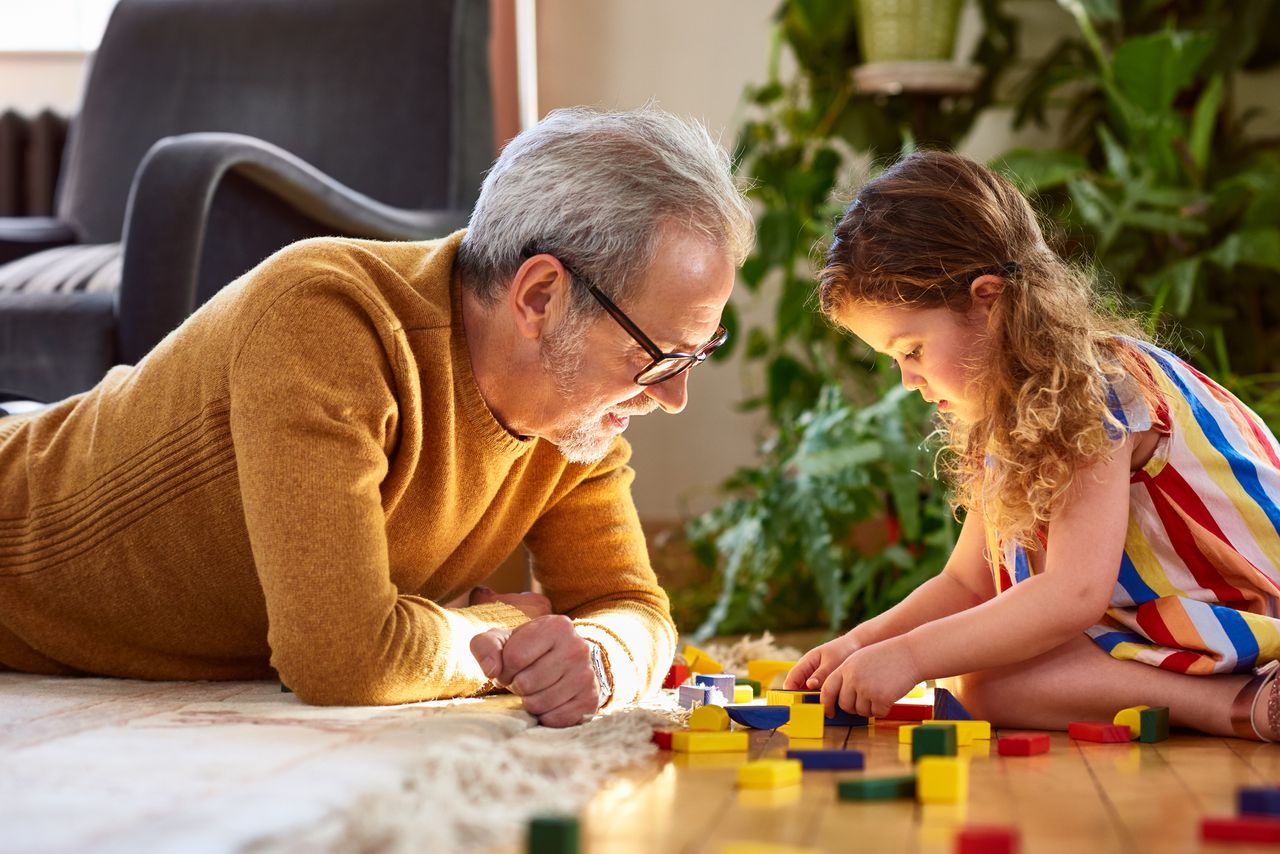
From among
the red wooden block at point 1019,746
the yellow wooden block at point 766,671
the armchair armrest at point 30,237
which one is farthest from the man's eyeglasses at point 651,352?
the armchair armrest at point 30,237

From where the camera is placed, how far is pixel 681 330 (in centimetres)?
137

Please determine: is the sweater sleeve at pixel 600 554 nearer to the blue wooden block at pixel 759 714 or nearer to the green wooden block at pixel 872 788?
the blue wooden block at pixel 759 714

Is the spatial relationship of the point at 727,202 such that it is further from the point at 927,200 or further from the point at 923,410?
the point at 923,410

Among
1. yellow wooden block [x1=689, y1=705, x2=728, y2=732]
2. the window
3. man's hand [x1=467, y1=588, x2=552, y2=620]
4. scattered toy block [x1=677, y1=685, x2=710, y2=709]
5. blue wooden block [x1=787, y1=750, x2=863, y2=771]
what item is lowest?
scattered toy block [x1=677, y1=685, x2=710, y2=709]

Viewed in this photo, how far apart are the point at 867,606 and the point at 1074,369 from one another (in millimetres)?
1261

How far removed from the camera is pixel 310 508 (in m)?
1.19

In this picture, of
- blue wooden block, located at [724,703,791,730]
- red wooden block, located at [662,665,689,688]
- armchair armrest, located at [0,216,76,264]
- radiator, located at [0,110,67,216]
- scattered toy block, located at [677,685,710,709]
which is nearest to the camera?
blue wooden block, located at [724,703,791,730]

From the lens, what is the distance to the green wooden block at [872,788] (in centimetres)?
95

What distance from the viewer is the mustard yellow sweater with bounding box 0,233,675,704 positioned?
1.21m

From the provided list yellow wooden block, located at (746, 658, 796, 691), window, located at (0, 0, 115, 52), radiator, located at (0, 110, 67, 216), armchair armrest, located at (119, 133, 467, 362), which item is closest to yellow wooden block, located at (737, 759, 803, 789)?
yellow wooden block, located at (746, 658, 796, 691)

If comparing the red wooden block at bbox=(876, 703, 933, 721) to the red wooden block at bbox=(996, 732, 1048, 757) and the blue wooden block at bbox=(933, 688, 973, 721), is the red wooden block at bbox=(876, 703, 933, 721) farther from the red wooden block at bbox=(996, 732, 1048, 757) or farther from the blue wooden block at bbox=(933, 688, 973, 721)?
the red wooden block at bbox=(996, 732, 1048, 757)

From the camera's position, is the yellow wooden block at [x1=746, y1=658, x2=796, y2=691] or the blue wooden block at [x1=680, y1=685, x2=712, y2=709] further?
the yellow wooden block at [x1=746, y1=658, x2=796, y2=691]

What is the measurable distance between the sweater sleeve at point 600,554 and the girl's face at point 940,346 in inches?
14.3

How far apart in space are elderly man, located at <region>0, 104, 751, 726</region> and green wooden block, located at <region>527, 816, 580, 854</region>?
514 mm
